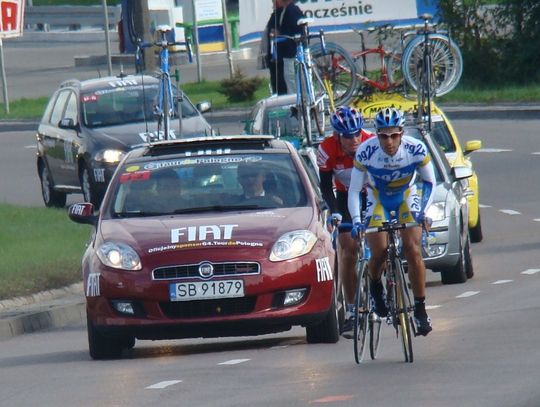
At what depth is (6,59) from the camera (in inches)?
2227

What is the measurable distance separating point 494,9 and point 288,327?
1078 inches

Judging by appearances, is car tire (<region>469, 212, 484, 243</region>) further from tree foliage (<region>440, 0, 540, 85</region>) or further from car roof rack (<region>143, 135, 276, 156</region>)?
tree foliage (<region>440, 0, 540, 85</region>)

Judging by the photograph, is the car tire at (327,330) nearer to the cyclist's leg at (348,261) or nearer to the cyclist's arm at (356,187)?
the cyclist's leg at (348,261)

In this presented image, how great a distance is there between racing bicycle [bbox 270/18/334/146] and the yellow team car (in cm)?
52

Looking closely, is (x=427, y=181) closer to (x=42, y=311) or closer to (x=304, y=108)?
(x=42, y=311)

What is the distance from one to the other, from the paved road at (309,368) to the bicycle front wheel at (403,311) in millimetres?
119

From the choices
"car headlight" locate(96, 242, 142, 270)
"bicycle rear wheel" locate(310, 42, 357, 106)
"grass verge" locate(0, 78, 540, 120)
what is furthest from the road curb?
"grass verge" locate(0, 78, 540, 120)

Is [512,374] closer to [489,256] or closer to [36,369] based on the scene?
[36,369]

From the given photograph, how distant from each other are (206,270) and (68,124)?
12.5 m

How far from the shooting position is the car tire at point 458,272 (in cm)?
1703

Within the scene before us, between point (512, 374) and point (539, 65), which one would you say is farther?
point (539, 65)

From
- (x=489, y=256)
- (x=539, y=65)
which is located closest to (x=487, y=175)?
(x=489, y=256)

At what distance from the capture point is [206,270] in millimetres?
12117

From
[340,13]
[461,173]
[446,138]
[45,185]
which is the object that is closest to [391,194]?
[461,173]
